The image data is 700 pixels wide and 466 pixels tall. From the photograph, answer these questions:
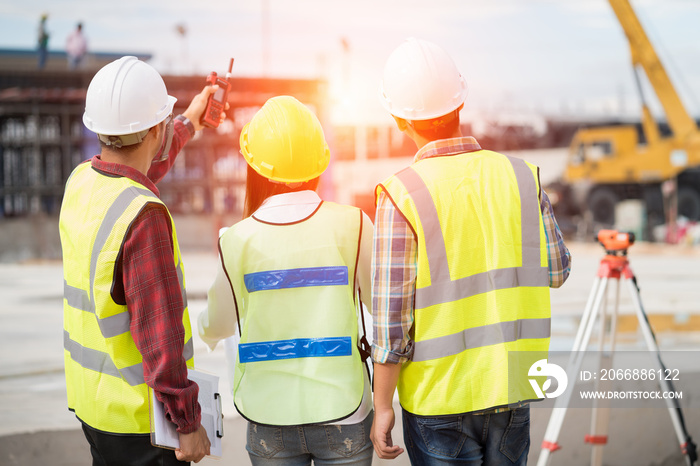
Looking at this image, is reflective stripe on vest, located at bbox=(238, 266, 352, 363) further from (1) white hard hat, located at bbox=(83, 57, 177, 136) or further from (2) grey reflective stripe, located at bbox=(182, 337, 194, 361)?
(1) white hard hat, located at bbox=(83, 57, 177, 136)

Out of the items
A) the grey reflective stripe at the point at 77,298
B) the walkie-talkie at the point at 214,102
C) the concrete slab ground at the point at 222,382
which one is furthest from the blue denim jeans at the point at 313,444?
the concrete slab ground at the point at 222,382

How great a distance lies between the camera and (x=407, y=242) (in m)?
1.74

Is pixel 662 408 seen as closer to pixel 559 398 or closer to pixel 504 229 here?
pixel 559 398

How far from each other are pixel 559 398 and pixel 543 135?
3061 cm

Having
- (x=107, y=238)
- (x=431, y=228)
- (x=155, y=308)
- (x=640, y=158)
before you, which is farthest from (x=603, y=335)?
(x=640, y=158)

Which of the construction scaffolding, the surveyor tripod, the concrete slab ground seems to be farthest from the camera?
the construction scaffolding

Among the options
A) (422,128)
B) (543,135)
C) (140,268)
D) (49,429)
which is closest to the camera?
(140,268)

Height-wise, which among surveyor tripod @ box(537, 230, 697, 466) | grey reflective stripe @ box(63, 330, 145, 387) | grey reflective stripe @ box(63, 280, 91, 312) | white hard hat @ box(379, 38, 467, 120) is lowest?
surveyor tripod @ box(537, 230, 697, 466)

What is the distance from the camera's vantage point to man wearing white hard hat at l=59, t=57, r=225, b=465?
1.71 m

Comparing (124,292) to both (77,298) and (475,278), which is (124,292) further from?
(475,278)

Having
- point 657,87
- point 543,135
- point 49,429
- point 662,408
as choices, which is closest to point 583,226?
point 657,87

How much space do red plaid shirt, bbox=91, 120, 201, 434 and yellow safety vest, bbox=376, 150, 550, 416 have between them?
0.61 metres

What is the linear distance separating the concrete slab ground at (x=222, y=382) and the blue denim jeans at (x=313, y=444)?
1.54 meters

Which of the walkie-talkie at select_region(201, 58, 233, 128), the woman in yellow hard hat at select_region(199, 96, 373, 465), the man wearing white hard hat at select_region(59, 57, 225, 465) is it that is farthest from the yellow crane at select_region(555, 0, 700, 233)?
the man wearing white hard hat at select_region(59, 57, 225, 465)
